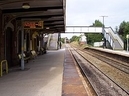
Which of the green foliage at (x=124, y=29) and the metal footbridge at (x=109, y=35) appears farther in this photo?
the green foliage at (x=124, y=29)

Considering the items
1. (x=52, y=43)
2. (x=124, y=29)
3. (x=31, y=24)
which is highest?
(x=124, y=29)

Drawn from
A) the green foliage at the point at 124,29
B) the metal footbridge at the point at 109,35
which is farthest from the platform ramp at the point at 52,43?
the green foliage at the point at 124,29

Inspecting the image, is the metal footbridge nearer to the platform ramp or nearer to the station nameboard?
the platform ramp

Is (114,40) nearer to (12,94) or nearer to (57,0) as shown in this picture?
(57,0)

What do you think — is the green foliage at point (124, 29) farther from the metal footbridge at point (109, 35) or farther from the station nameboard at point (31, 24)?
the station nameboard at point (31, 24)

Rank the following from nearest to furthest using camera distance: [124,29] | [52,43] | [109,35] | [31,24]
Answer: [31,24]
[52,43]
[109,35]
[124,29]

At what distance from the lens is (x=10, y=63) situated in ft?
60.3

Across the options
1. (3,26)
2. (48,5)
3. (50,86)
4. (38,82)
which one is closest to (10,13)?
(3,26)

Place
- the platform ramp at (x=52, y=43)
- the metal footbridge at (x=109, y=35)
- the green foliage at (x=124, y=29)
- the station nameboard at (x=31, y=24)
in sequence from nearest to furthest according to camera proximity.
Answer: the station nameboard at (x=31, y=24)
the platform ramp at (x=52, y=43)
the metal footbridge at (x=109, y=35)
the green foliage at (x=124, y=29)

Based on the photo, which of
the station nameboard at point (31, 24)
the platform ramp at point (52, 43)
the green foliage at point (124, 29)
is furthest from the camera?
the green foliage at point (124, 29)

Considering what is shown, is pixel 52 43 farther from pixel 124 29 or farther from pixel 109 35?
pixel 124 29

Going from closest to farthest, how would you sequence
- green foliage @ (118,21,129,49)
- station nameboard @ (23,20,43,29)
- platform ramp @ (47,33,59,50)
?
station nameboard @ (23,20,43,29)
platform ramp @ (47,33,59,50)
green foliage @ (118,21,129,49)

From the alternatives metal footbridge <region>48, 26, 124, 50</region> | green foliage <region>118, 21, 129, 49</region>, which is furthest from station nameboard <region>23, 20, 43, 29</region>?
green foliage <region>118, 21, 129, 49</region>

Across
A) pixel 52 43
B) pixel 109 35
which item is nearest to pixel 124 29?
pixel 109 35
